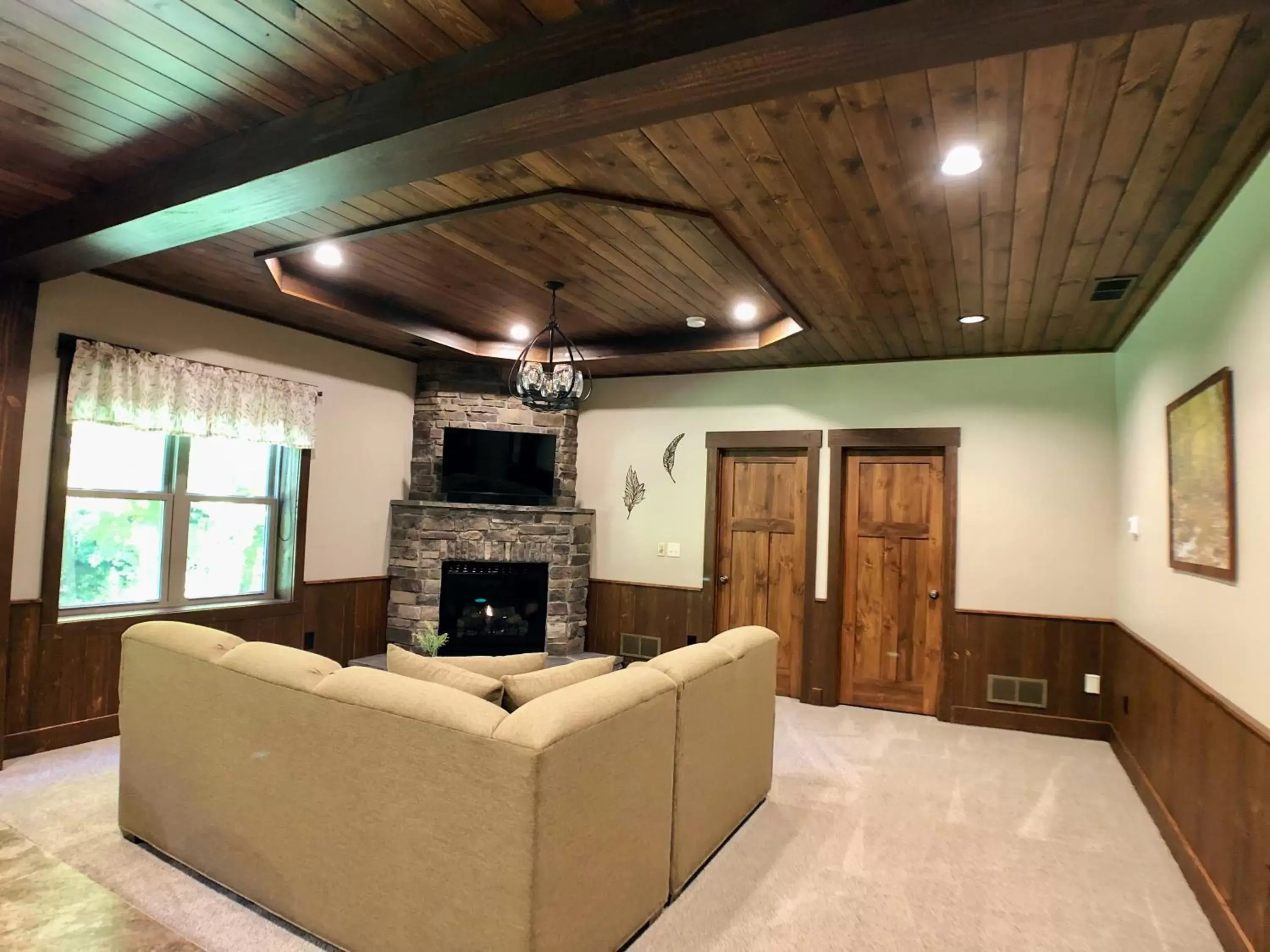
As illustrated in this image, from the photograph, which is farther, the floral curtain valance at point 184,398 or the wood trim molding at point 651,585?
the wood trim molding at point 651,585

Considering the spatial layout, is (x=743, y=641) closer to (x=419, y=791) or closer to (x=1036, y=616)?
(x=419, y=791)

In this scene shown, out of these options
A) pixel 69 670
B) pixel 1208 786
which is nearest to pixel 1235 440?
pixel 1208 786

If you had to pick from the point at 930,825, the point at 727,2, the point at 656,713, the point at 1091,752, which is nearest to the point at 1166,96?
the point at 727,2

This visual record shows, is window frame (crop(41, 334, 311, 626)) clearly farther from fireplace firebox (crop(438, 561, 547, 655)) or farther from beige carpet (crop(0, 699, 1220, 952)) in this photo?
fireplace firebox (crop(438, 561, 547, 655))

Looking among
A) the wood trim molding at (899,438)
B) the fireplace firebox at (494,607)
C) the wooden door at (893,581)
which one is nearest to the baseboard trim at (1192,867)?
the wooden door at (893,581)

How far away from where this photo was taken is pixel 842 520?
17.6 feet

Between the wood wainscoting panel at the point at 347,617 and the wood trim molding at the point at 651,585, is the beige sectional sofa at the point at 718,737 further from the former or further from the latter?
the wood wainscoting panel at the point at 347,617

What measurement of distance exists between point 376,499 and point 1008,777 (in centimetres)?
459

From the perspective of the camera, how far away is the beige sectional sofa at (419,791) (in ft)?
6.07

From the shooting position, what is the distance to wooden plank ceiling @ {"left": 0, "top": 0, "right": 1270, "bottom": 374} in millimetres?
1913

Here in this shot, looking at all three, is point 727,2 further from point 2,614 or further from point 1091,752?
point 1091,752

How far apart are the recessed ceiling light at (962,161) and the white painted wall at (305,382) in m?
4.22

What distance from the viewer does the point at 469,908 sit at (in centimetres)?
188

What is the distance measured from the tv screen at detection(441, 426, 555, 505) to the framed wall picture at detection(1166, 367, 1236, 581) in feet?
→ 13.8
